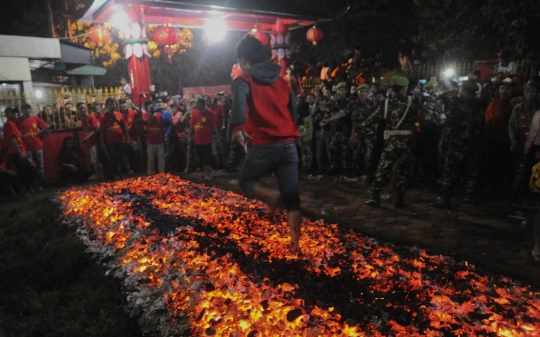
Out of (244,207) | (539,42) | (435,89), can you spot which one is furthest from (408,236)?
(539,42)

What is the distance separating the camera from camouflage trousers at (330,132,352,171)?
9.65 meters

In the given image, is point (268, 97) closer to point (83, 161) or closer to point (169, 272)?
point (169, 272)

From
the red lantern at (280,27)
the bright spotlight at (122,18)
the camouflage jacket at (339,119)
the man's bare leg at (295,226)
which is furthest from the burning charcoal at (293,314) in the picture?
the red lantern at (280,27)

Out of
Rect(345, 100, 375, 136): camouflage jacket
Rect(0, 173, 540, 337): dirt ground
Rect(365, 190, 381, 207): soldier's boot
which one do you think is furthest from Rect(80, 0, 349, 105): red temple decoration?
Rect(365, 190, 381, 207): soldier's boot

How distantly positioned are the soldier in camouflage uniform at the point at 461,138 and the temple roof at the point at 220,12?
891 cm

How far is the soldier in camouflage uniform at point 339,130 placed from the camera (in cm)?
970

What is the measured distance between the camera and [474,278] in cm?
408

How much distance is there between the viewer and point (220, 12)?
14.5 m

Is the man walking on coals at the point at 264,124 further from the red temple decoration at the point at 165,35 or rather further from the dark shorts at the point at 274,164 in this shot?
the red temple decoration at the point at 165,35

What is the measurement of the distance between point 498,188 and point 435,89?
305 centimetres

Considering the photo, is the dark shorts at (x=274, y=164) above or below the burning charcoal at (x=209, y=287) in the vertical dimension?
above

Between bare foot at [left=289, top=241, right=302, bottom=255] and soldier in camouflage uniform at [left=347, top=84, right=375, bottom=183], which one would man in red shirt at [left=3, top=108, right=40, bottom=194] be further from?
bare foot at [left=289, top=241, right=302, bottom=255]

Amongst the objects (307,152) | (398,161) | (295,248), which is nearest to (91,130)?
(307,152)

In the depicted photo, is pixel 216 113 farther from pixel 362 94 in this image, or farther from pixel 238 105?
pixel 238 105
